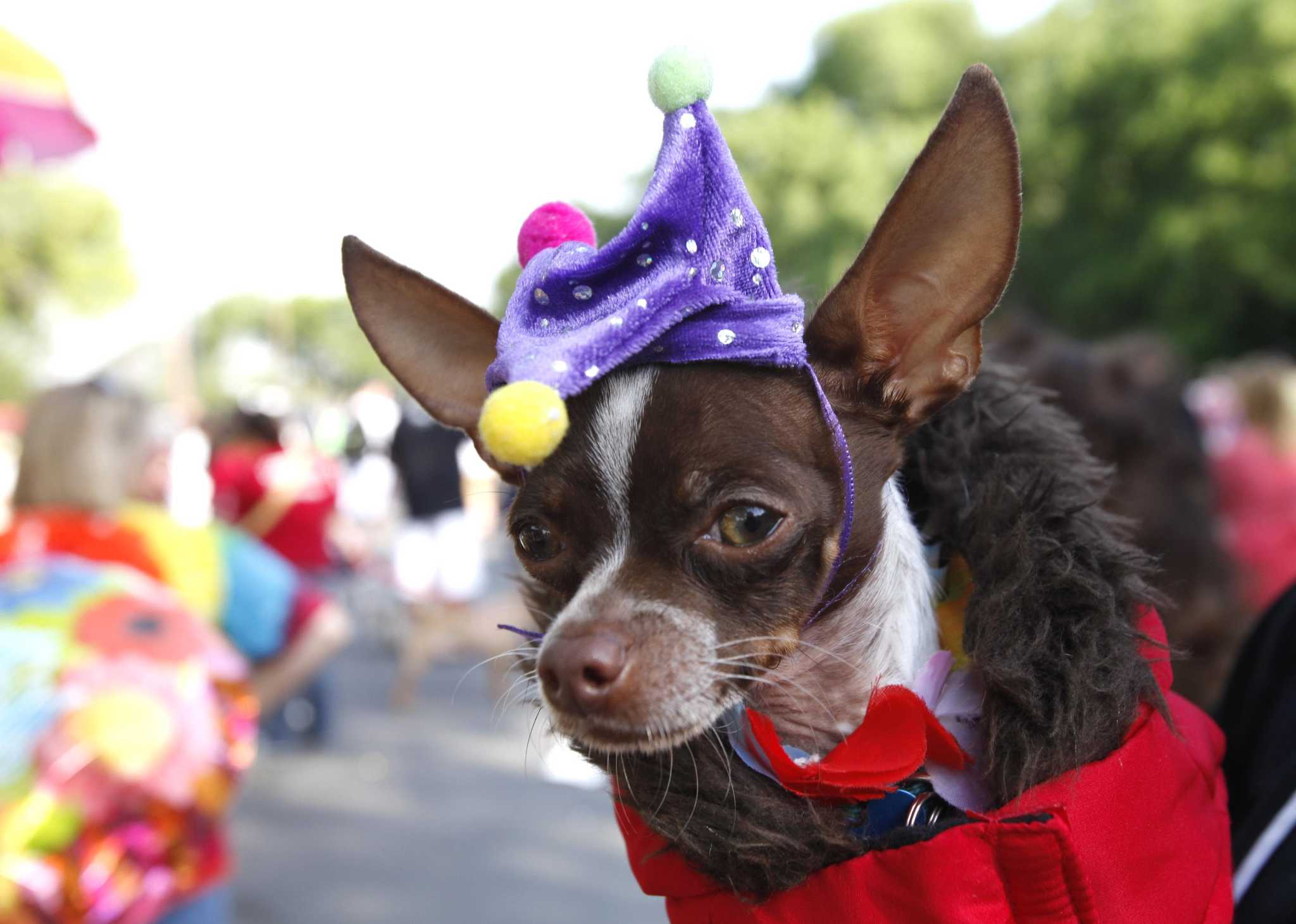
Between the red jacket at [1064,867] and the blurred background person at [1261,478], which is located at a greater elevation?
the red jacket at [1064,867]

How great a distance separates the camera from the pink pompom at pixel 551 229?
5.70 feet

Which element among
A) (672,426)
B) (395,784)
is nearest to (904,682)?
(672,426)

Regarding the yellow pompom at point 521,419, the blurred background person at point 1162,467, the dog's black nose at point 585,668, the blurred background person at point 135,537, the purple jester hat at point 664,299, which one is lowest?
the blurred background person at point 135,537

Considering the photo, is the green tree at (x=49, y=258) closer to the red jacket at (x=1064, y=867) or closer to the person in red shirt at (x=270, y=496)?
the person in red shirt at (x=270, y=496)

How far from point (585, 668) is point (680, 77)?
2.78ft

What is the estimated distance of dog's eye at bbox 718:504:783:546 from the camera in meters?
1.55

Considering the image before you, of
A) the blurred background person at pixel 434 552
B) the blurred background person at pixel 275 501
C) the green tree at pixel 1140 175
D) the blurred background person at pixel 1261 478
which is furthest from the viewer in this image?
the green tree at pixel 1140 175

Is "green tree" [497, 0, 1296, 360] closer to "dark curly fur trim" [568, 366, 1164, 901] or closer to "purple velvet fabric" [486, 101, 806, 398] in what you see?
"dark curly fur trim" [568, 366, 1164, 901]

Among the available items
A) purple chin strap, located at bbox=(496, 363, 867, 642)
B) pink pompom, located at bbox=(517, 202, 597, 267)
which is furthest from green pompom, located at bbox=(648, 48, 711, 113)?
purple chin strap, located at bbox=(496, 363, 867, 642)

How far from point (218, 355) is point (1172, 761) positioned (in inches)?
3687

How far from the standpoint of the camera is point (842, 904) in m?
1.41

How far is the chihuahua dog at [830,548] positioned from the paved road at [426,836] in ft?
8.69

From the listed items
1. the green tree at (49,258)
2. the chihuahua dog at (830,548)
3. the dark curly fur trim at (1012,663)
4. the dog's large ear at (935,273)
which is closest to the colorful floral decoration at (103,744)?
the chihuahua dog at (830,548)

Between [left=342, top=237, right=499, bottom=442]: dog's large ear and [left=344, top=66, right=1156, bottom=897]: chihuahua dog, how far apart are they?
0.25m
